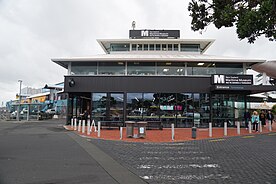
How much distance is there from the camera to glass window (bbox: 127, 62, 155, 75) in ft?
74.9

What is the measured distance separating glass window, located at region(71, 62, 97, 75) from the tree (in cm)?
1590

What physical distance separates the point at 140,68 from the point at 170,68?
9.88 ft

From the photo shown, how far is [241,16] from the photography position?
711 centimetres

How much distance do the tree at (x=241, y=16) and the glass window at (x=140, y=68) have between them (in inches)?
560

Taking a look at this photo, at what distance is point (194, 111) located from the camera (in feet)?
71.9

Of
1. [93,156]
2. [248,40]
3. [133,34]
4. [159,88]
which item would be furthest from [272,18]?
[133,34]

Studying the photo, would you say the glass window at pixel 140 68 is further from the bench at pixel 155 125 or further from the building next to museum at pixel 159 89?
the bench at pixel 155 125

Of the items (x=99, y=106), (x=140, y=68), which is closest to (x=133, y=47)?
(x=140, y=68)

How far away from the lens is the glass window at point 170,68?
2278 centimetres

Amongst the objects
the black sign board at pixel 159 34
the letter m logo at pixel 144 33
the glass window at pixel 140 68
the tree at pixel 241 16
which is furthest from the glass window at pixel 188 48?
the tree at pixel 241 16

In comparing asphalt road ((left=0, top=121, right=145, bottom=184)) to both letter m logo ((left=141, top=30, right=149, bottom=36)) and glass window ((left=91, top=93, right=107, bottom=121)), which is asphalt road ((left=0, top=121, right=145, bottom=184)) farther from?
letter m logo ((left=141, top=30, right=149, bottom=36))

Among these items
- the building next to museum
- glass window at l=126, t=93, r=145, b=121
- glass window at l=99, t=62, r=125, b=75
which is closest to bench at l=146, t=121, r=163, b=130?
the building next to museum

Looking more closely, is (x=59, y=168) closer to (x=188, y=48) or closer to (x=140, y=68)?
(x=140, y=68)

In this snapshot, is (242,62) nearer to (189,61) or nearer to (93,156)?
(189,61)
